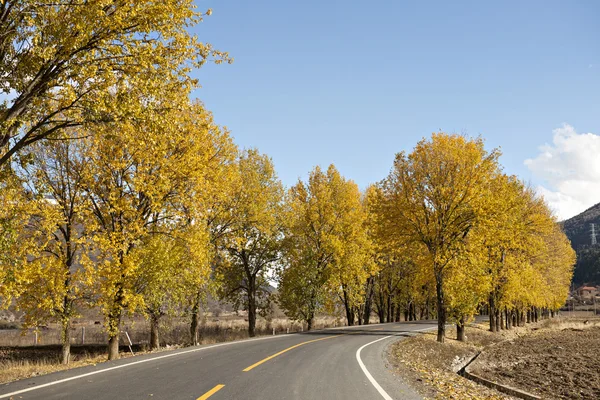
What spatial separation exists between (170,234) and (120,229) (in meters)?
1.97

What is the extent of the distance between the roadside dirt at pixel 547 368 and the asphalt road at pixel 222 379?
6.29m

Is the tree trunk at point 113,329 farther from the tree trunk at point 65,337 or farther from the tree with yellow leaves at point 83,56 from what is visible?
the tree with yellow leaves at point 83,56

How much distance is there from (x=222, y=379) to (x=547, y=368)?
1655 cm

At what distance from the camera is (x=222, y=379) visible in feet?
30.1

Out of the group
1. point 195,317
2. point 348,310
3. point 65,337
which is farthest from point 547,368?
point 348,310

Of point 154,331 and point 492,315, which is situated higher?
point 154,331

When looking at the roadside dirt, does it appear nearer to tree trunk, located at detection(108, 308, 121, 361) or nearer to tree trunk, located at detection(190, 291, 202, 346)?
tree trunk, located at detection(190, 291, 202, 346)

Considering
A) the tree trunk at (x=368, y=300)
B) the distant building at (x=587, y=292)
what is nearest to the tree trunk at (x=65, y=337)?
the tree trunk at (x=368, y=300)

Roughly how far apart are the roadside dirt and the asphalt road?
6.29 m

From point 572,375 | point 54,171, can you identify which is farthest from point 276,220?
point 572,375

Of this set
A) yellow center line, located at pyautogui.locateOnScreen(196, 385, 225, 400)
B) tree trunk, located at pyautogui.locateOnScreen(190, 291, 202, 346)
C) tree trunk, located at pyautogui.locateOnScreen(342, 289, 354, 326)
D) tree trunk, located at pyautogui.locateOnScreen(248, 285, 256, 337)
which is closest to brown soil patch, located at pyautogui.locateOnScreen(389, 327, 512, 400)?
yellow center line, located at pyautogui.locateOnScreen(196, 385, 225, 400)

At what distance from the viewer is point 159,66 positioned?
10.2 m

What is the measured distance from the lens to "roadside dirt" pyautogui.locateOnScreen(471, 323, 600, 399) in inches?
576

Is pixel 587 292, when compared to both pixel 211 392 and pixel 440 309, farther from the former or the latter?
pixel 211 392
